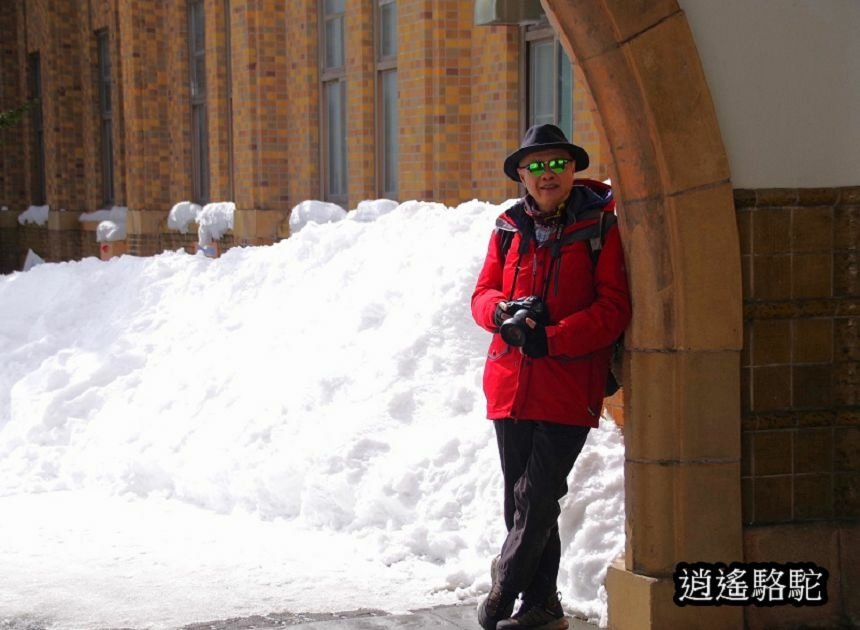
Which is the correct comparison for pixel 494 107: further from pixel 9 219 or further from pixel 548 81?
pixel 9 219

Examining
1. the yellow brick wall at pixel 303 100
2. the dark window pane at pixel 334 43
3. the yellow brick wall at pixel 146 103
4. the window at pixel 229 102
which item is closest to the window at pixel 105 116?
the yellow brick wall at pixel 146 103

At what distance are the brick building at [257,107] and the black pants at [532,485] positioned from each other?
4.15ft

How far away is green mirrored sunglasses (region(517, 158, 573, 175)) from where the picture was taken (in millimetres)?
5293

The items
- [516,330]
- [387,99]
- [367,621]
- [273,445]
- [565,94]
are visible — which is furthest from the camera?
[387,99]

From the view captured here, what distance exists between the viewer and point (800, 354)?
5441mm

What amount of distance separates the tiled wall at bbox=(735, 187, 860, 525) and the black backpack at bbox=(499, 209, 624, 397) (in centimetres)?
50

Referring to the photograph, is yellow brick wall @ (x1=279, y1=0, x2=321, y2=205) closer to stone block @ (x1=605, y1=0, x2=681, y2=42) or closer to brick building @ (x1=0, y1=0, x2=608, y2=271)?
brick building @ (x1=0, y1=0, x2=608, y2=271)

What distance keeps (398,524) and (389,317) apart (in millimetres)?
2000

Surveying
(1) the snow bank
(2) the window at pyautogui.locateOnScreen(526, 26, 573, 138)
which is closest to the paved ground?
(2) the window at pyautogui.locateOnScreen(526, 26, 573, 138)

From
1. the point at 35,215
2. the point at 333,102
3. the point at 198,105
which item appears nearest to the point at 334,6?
the point at 333,102

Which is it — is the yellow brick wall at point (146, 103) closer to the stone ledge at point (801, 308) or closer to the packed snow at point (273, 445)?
the packed snow at point (273, 445)

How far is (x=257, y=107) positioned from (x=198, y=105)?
3.55 m

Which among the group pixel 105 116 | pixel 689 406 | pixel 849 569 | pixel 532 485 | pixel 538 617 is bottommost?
pixel 538 617

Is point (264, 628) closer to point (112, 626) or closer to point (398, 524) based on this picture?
point (112, 626)
